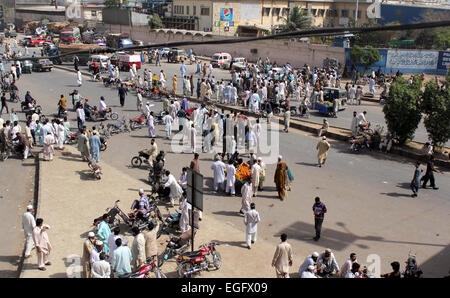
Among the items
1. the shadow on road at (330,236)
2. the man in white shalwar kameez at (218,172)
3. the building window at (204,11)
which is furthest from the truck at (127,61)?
the shadow on road at (330,236)

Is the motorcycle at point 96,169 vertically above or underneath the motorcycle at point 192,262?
above

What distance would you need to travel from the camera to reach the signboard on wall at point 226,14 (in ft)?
162

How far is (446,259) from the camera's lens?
30.4 ft

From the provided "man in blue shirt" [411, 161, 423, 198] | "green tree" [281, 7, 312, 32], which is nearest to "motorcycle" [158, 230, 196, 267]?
"man in blue shirt" [411, 161, 423, 198]

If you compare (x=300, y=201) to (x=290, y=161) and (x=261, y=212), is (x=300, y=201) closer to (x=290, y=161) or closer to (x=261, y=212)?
(x=261, y=212)

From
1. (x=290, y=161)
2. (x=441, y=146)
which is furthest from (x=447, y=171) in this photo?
(x=290, y=161)

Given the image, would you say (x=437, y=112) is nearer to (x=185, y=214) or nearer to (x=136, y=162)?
(x=185, y=214)

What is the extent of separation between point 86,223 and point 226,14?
4276cm

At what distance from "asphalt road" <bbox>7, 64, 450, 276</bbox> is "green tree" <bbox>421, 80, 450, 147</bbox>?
1.50m

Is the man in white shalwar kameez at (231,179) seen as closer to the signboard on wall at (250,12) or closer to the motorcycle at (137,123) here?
the motorcycle at (137,123)

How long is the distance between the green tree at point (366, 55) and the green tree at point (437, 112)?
54.1ft

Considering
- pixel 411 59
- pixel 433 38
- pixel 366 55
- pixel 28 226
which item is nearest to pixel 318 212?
pixel 28 226

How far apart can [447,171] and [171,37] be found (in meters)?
40.3

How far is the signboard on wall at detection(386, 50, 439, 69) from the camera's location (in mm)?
32844
